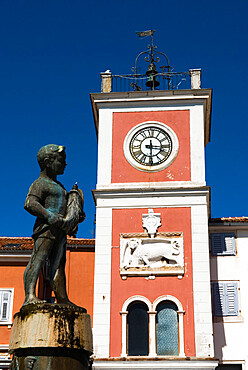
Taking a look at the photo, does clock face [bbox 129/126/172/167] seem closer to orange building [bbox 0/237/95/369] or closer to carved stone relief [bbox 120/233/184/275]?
carved stone relief [bbox 120/233/184/275]

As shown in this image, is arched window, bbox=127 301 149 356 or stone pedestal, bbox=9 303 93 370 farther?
arched window, bbox=127 301 149 356

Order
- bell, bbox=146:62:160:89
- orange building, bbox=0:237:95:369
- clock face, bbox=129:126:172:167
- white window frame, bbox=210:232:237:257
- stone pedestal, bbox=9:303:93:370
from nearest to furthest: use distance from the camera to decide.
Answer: stone pedestal, bbox=9:303:93:370
orange building, bbox=0:237:95:369
white window frame, bbox=210:232:237:257
clock face, bbox=129:126:172:167
bell, bbox=146:62:160:89

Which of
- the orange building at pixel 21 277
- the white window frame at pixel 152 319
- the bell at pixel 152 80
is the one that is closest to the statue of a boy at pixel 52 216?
the white window frame at pixel 152 319

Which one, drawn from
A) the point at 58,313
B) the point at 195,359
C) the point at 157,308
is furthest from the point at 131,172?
the point at 58,313

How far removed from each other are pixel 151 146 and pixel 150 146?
0.04 meters

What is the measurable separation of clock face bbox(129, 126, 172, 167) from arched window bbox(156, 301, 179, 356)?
5834mm

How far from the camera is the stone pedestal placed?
748 cm

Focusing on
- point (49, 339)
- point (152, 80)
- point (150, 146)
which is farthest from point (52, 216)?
point (152, 80)

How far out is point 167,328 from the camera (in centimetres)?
2153

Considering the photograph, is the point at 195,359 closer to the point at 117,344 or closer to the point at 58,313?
the point at 117,344

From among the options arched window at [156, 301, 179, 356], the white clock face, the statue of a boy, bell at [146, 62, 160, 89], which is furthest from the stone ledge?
bell at [146, 62, 160, 89]

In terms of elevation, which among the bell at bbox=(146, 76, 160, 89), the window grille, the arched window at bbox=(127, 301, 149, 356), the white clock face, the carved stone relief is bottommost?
the arched window at bbox=(127, 301, 149, 356)

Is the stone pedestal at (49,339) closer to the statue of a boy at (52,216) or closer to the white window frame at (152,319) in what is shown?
the statue of a boy at (52,216)

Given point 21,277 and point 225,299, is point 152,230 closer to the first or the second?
point 225,299
